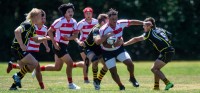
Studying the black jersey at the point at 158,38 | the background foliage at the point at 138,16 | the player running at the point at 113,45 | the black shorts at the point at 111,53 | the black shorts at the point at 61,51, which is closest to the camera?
the player running at the point at 113,45

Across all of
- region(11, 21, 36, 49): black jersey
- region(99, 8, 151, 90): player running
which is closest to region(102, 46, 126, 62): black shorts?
region(99, 8, 151, 90): player running

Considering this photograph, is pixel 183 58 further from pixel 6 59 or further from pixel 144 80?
pixel 144 80

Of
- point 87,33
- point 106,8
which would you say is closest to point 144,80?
point 87,33

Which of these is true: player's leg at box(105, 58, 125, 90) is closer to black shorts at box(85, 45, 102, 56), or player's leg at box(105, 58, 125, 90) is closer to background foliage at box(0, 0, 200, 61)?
black shorts at box(85, 45, 102, 56)

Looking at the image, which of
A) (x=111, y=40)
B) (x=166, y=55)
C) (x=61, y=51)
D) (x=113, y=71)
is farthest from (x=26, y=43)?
(x=166, y=55)

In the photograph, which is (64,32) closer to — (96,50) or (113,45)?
(96,50)

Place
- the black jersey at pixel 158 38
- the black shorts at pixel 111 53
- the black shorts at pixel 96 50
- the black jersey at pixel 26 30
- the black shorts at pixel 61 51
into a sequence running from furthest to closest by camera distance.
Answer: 1. the black shorts at pixel 96 50
2. the black shorts at pixel 61 51
3. the black jersey at pixel 158 38
4. the black shorts at pixel 111 53
5. the black jersey at pixel 26 30

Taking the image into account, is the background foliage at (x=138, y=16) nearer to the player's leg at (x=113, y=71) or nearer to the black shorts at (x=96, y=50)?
the black shorts at (x=96, y=50)

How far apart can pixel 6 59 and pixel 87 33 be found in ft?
54.1

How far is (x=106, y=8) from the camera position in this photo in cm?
3312

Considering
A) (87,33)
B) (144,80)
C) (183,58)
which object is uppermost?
(87,33)

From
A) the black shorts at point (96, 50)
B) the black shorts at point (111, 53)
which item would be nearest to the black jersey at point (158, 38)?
the black shorts at point (111, 53)

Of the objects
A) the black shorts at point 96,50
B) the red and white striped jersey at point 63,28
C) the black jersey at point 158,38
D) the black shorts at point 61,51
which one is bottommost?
the black shorts at point 96,50

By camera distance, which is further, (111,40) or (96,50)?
(96,50)
